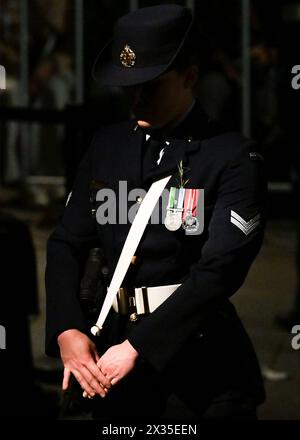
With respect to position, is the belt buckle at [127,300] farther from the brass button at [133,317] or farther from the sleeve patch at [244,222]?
the sleeve patch at [244,222]

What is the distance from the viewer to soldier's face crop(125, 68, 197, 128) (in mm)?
3301

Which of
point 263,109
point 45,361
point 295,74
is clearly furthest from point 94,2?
point 45,361

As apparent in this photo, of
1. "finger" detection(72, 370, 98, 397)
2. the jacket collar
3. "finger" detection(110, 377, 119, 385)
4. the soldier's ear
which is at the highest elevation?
the soldier's ear

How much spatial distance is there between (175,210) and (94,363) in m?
0.46

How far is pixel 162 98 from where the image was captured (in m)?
3.31

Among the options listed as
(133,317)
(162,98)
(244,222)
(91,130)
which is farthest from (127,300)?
(91,130)

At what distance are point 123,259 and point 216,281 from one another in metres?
0.28

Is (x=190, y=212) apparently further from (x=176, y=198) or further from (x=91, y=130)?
(x=91, y=130)

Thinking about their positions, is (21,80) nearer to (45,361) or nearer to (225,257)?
(45,361)

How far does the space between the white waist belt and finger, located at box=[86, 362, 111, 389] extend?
20cm

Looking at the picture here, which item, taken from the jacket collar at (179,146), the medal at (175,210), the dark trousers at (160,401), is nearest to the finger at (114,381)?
the dark trousers at (160,401)

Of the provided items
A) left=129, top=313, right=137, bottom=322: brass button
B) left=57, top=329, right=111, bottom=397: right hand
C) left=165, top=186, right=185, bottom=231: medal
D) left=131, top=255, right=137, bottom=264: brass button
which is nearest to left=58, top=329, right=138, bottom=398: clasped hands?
left=57, top=329, right=111, bottom=397: right hand

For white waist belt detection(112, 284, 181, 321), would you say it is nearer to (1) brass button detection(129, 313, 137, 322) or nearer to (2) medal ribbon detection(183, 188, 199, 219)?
(1) brass button detection(129, 313, 137, 322)

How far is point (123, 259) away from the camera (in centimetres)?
334
